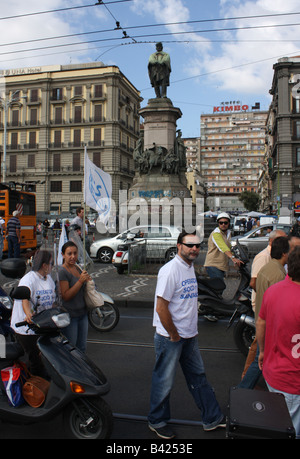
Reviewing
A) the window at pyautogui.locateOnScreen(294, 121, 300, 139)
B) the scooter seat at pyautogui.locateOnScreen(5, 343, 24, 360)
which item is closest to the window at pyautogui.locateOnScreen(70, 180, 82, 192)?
the window at pyautogui.locateOnScreen(294, 121, 300, 139)

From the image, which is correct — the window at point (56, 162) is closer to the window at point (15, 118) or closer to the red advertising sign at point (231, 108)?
the window at point (15, 118)

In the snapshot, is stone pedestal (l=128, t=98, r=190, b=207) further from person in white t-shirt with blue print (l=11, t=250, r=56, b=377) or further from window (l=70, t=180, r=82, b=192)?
window (l=70, t=180, r=82, b=192)

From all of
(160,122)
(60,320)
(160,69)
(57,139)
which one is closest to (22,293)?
(60,320)

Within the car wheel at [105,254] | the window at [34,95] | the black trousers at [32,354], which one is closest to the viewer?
the black trousers at [32,354]

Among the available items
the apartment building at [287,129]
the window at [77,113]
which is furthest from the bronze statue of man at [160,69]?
the window at [77,113]

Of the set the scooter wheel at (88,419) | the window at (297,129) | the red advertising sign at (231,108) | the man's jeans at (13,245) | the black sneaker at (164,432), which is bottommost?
the black sneaker at (164,432)

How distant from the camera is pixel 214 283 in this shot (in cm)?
680

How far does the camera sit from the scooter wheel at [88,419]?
3.13m

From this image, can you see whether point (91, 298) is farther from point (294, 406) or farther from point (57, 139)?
point (57, 139)

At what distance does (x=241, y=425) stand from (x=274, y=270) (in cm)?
171

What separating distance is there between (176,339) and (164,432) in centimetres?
78

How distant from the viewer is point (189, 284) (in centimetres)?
351

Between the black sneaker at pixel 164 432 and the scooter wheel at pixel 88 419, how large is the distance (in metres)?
0.47

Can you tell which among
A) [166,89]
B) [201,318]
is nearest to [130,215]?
[166,89]
